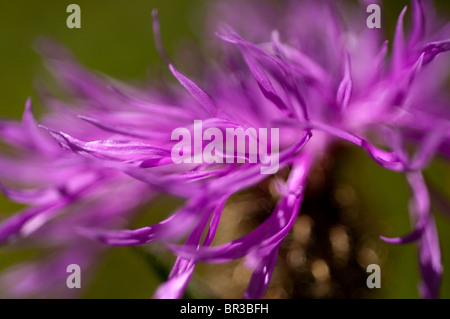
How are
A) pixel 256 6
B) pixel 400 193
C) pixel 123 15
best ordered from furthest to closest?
pixel 123 15 → pixel 400 193 → pixel 256 6

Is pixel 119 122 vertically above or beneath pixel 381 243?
above

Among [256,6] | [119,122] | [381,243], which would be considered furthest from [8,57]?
[381,243]

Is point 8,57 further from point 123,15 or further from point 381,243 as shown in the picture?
point 381,243

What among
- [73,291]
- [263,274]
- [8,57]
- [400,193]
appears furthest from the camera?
[8,57]

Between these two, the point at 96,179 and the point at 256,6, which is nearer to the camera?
the point at 96,179

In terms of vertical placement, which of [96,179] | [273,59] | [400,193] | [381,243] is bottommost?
[400,193]
